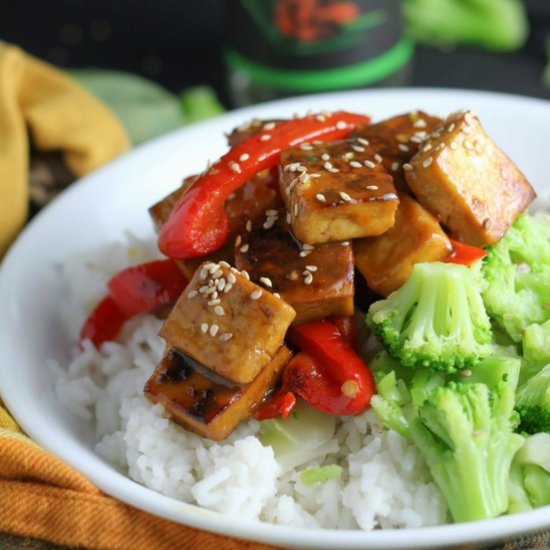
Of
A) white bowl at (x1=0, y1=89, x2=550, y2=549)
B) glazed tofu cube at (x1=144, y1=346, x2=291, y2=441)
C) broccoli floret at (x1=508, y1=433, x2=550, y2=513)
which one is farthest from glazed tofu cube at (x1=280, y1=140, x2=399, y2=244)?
white bowl at (x1=0, y1=89, x2=550, y2=549)

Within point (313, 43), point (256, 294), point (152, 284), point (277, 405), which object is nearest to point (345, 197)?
point (256, 294)

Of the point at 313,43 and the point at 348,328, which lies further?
the point at 313,43

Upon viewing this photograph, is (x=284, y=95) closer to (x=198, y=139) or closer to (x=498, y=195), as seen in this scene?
(x=198, y=139)

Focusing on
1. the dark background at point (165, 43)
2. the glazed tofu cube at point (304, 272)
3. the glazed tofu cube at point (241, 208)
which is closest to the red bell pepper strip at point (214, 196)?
the glazed tofu cube at point (241, 208)

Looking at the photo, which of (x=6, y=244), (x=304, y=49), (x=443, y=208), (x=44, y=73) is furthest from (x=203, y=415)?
(x=304, y=49)

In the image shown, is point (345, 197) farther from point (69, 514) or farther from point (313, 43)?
point (313, 43)

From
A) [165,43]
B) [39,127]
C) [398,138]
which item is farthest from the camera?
[165,43]
